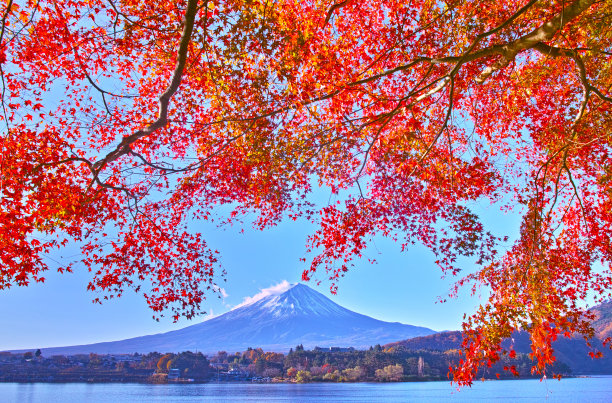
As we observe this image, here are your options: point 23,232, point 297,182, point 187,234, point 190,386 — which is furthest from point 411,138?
point 190,386

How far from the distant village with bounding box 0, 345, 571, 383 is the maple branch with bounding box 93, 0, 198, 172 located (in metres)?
55.8

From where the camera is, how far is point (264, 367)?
6956 centimetres

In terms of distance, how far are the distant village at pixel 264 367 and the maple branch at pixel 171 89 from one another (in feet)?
183

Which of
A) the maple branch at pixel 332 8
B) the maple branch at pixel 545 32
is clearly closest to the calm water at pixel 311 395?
the maple branch at pixel 545 32

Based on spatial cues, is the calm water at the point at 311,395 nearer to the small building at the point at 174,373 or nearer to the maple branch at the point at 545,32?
the small building at the point at 174,373

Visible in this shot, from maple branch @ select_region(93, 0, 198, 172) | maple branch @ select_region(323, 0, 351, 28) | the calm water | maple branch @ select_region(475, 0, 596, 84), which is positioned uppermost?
maple branch @ select_region(323, 0, 351, 28)

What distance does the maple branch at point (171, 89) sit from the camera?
15.8 ft

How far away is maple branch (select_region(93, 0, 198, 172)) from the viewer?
15.8ft

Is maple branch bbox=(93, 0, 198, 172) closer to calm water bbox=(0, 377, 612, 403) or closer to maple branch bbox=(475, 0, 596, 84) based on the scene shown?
maple branch bbox=(475, 0, 596, 84)

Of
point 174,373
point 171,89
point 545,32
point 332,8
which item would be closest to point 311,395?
point 174,373

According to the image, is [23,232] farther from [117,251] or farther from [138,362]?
[138,362]

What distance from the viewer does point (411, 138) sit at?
6.49 m

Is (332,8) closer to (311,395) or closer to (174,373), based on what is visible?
(311,395)

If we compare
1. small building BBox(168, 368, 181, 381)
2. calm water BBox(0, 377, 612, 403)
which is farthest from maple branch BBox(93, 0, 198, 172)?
small building BBox(168, 368, 181, 381)
